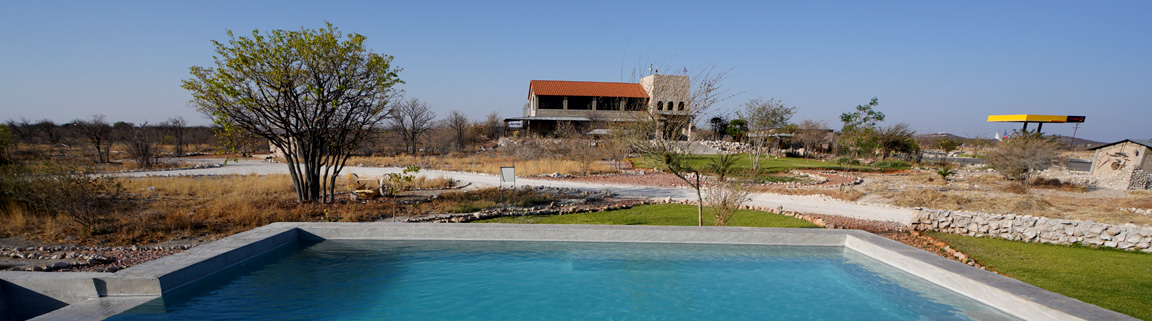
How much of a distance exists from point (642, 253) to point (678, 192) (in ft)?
27.8

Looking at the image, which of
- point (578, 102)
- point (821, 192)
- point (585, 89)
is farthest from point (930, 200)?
point (578, 102)

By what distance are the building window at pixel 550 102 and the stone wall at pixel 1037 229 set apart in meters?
37.9

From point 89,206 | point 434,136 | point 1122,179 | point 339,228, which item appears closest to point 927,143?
point 1122,179

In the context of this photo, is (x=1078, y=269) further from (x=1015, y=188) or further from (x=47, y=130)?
(x=47, y=130)

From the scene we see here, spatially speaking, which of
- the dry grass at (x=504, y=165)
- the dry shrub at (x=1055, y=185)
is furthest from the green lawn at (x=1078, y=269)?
the dry grass at (x=504, y=165)

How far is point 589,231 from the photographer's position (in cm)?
740

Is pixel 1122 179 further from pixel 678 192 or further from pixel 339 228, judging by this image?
pixel 339 228

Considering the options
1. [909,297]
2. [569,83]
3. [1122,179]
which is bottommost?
[909,297]

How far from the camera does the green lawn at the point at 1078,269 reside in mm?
5102

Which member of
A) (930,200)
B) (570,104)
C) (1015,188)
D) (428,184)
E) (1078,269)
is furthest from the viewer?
(570,104)

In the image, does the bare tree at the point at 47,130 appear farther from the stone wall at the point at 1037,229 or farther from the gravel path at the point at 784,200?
the stone wall at the point at 1037,229

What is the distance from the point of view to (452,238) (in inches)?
295

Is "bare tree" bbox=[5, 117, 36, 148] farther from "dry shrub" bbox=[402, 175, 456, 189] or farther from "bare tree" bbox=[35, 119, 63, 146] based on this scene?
"dry shrub" bbox=[402, 175, 456, 189]

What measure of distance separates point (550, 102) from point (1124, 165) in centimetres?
3759
